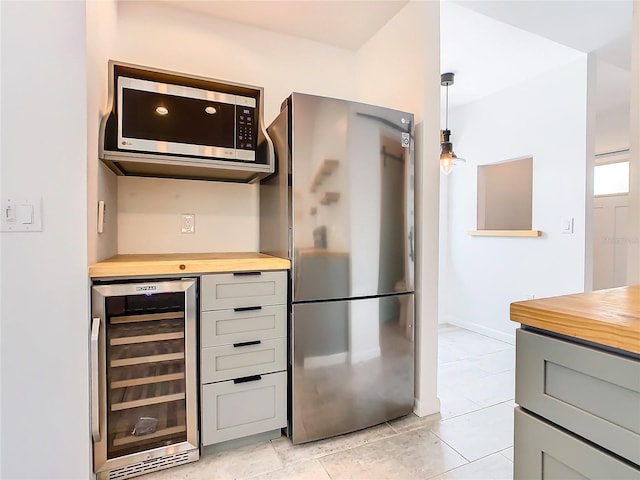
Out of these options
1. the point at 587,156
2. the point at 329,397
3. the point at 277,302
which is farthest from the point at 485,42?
the point at 329,397

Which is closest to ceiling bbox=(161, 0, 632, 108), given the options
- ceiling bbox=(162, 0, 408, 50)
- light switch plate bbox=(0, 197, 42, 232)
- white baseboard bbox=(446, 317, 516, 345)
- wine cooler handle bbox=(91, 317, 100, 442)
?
ceiling bbox=(162, 0, 408, 50)

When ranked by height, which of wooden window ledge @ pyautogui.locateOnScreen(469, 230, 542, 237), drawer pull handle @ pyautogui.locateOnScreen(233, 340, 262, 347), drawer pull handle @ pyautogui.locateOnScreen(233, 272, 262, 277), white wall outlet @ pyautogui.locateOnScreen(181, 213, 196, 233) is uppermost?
white wall outlet @ pyautogui.locateOnScreen(181, 213, 196, 233)

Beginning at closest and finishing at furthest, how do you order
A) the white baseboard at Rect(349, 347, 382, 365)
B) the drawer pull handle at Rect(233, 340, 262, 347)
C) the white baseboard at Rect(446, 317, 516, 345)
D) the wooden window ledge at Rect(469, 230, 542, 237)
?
the drawer pull handle at Rect(233, 340, 262, 347) < the white baseboard at Rect(349, 347, 382, 365) < the wooden window ledge at Rect(469, 230, 542, 237) < the white baseboard at Rect(446, 317, 516, 345)

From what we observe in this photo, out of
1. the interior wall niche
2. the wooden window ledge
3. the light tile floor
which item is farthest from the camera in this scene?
the interior wall niche

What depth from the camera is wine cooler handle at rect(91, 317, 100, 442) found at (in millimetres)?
1366

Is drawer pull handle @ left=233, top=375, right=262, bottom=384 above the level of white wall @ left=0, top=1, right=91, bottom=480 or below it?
below

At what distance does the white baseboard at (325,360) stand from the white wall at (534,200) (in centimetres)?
223

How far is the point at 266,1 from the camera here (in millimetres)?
2074

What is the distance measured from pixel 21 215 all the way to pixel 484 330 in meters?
3.82

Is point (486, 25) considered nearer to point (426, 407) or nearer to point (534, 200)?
point (534, 200)

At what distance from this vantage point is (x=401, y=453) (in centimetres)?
169

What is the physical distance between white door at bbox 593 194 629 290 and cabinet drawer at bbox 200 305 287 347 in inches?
188

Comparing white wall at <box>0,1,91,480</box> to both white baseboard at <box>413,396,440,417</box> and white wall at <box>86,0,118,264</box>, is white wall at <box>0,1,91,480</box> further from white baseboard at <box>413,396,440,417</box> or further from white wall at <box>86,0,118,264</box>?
white baseboard at <box>413,396,440,417</box>

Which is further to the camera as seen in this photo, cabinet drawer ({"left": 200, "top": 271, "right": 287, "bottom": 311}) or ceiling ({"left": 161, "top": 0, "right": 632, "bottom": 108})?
ceiling ({"left": 161, "top": 0, "right": 632, "bottom": 108})
